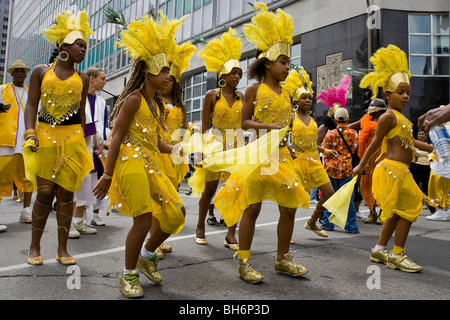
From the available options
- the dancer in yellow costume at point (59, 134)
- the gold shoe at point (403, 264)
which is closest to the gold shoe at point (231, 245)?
the gold shoe at point (403, 264)

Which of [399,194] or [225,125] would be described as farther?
[225,125]

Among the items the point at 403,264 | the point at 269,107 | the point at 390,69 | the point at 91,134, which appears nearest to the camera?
the point at 269,107

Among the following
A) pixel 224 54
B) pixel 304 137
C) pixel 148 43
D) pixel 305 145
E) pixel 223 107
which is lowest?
pixel 305 145

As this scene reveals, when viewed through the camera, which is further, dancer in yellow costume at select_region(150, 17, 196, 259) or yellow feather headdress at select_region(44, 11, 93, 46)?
dancer in yellow costume at select_region(150, 17, 196, 259)

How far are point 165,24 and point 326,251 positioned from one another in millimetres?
3108

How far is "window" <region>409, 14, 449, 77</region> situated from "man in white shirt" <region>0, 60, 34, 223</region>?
16.7 metres

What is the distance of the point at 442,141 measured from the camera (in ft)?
10.8

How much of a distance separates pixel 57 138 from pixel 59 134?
5cm

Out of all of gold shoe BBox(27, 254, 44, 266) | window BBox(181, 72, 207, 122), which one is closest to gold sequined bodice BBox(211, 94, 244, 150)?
gold shoe BBox(27, 254, 44, 266)

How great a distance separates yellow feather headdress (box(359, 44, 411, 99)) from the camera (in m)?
4.16

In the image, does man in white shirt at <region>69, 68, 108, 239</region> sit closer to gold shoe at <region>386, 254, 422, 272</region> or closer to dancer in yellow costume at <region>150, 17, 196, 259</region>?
dancer in yellow costume at <region>150, 17, 196, 259</region>

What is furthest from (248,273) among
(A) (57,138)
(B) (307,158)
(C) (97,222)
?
(C) (97,222)

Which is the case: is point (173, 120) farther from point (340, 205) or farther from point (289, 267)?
point (289, 267)
